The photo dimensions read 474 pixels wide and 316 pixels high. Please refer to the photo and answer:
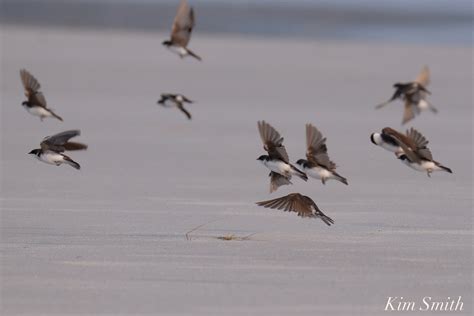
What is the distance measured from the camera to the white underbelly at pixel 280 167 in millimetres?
8938

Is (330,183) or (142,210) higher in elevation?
(330,183)

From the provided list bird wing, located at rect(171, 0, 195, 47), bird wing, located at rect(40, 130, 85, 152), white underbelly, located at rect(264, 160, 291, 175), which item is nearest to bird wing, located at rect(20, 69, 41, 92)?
bird wing, located at rect(40, 130, 85, 152)

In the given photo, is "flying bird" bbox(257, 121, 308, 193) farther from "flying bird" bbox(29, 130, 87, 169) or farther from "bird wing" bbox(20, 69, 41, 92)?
"bird wing" bbox(20, 69, 41, 92)

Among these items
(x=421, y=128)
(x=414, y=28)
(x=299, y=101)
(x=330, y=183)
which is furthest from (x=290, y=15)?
(x=330, y=183)

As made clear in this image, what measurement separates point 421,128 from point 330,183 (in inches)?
177

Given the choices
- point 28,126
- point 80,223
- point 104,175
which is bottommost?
point 80,223

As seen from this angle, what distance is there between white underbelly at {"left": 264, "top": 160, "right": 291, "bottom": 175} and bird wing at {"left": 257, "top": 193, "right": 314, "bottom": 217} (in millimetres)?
352

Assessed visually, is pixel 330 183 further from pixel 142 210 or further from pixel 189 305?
pixel 189 305

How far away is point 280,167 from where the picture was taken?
897 centimetres

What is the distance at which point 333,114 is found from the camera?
1677 centimetres

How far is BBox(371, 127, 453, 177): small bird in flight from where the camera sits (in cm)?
894

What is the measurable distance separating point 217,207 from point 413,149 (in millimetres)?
1638

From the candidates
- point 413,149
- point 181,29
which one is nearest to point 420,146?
point 413,149

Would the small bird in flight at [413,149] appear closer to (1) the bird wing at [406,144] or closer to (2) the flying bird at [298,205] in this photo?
(1) the bird wing at [406,144]
